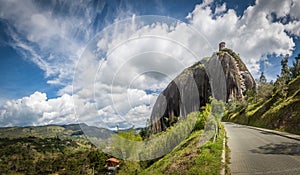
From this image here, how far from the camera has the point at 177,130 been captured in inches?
648

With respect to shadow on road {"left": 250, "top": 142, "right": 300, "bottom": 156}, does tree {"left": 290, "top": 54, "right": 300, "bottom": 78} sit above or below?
above

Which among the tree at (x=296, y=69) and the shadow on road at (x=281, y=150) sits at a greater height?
the tree at (x=296, y=69)

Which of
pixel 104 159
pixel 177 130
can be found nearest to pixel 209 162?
→ pixel 177 130

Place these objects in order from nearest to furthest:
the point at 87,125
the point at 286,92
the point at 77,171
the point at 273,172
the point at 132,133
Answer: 1. the point at 273,172
2. the point at 87,125
3. the point at 132,133
4. the point at 286,92
5. the point at 77,171

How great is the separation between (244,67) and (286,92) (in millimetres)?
66331

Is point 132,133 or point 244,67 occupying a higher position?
point 244,67

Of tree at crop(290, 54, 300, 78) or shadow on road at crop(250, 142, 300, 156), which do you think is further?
tree at crop(290, 54, 300, 78)

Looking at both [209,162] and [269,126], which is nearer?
[209,162]

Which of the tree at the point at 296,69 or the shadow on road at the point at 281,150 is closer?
the shadow on road at the point at 281,150

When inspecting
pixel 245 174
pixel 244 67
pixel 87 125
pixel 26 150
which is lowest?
pixel 26 150

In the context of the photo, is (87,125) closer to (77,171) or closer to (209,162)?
(209,162)

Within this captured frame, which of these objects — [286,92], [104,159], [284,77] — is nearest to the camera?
[286,92]

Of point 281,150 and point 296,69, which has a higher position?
point 296,69

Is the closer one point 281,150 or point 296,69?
point 281,150
